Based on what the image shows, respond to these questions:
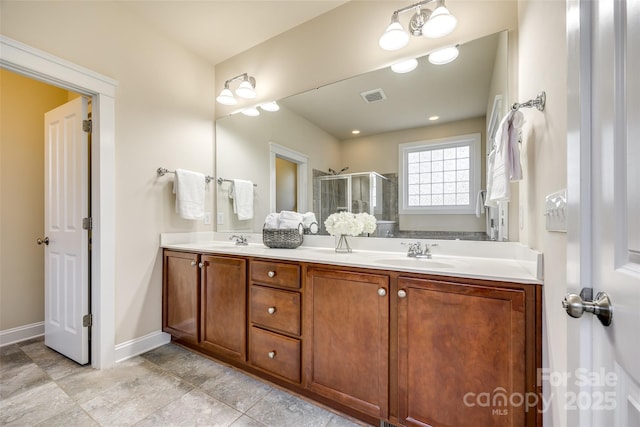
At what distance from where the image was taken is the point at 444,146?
1.70 meters

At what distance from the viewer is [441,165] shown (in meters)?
1.71

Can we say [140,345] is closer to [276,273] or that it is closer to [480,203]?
[276,273]

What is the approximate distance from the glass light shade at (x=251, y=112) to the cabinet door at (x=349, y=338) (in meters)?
1.70

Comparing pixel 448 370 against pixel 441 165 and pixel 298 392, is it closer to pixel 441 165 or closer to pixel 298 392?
pixel 298 392

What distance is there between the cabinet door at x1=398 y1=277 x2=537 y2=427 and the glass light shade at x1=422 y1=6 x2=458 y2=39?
1.41 metres

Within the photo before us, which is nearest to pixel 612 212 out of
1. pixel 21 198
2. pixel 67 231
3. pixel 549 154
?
pixel 549 154

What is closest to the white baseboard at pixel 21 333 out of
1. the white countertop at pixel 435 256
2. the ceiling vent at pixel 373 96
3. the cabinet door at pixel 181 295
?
the cabinet door at pixel 181 295

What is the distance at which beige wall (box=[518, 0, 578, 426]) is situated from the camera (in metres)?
0.81

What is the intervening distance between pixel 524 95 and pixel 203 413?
2322mm

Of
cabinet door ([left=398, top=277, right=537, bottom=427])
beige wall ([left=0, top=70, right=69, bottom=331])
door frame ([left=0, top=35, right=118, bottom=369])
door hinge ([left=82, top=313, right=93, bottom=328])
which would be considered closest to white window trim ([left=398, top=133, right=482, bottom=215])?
cabinet door ([left=398, top=277, right=537, bottom=427])

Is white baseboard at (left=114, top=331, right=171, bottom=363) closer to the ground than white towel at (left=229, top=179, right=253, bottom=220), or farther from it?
closer to the ground

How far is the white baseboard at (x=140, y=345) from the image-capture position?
1.98 m

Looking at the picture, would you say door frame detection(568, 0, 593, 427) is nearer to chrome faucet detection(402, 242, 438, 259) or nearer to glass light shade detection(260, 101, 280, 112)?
chrome faucet detection(402, 242, 438, 259)

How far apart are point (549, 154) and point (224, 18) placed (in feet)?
7.77
